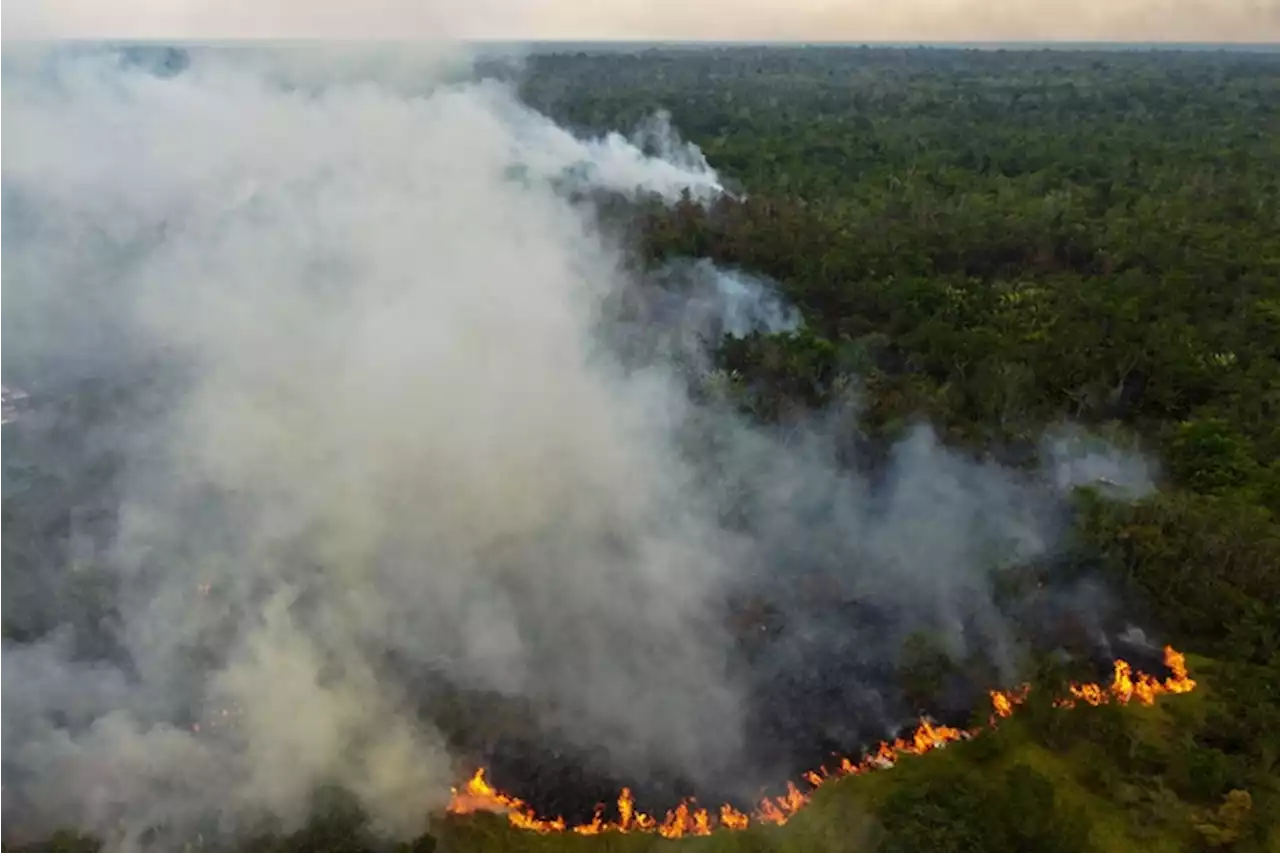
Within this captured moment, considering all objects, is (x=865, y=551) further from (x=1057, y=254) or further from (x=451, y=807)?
(x=1057, y=254)

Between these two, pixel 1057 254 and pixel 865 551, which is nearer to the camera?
pixel 865 551

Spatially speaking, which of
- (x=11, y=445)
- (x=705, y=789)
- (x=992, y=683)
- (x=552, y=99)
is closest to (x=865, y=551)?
(x=992, y=683)

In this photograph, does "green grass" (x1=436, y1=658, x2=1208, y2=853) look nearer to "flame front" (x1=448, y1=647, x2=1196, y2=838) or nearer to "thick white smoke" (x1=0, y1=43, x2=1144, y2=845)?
"flame front" (x1=448, y1=647, x2=1196, y2=838)

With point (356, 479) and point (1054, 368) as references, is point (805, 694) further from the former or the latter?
point (1054, 368)

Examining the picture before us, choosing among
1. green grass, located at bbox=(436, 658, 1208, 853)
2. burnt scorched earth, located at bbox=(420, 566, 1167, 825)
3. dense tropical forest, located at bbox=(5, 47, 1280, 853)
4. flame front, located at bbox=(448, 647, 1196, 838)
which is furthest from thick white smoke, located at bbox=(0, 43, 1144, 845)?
dense tropical forest, located at bbox=(5, 47, 1280, 853)

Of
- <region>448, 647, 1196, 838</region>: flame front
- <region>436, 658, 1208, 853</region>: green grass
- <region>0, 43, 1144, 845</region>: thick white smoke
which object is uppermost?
<region>0, 43, 1144, 845</region>: thick white smoke
